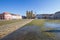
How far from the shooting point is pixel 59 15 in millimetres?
79875

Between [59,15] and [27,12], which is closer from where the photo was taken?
[59,15]

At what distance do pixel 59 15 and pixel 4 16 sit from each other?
131 ft

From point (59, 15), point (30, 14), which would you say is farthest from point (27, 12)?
point (59, 15)

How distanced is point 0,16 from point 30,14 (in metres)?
38.2

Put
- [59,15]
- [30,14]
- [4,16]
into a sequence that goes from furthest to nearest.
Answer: [30,14], [59,15], [4,16]

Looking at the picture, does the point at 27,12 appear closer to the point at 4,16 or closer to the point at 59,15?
the point at 59,15

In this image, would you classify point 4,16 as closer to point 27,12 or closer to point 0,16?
point 0,16

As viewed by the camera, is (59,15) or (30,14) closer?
(59,15)

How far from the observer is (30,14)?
3733 inches

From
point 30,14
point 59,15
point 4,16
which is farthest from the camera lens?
point 30,14

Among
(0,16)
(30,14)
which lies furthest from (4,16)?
(30,14)

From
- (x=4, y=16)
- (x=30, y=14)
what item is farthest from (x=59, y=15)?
(x=4, y=16)

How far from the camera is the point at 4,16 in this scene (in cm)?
6028

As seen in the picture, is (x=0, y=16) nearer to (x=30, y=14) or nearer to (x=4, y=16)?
(x=4, y=16)
